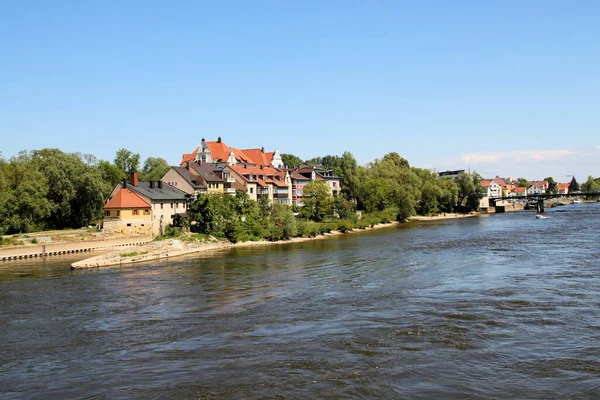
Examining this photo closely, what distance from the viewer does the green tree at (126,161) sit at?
94125 mm

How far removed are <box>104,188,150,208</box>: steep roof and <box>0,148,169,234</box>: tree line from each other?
707cm

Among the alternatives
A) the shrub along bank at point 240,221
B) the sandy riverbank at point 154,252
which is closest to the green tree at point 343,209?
the shrub along bank at point 240,221

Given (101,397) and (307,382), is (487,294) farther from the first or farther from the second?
(101,397)

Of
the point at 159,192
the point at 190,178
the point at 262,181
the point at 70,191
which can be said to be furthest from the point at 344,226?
the point at 70,191

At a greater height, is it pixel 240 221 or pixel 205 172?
pixel 205 172

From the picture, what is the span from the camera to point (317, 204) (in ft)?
243

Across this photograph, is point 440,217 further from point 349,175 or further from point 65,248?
point 65,248

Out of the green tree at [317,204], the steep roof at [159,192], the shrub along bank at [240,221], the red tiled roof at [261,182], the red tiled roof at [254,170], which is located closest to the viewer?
the shrub along bank at [240,221]

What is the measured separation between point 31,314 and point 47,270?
15.0 meters

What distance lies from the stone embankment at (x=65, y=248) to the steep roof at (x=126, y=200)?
354cm

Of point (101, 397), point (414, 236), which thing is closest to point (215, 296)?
point (101, 397)

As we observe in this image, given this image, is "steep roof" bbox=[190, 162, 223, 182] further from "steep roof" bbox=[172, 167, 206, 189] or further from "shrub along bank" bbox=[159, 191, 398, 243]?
"shrub along bank" bbox=[159, 191, 398, 243]

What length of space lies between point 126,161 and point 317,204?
132 ft

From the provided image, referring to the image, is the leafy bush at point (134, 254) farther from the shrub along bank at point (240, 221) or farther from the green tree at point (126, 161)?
the green tree at point (126, 161)
